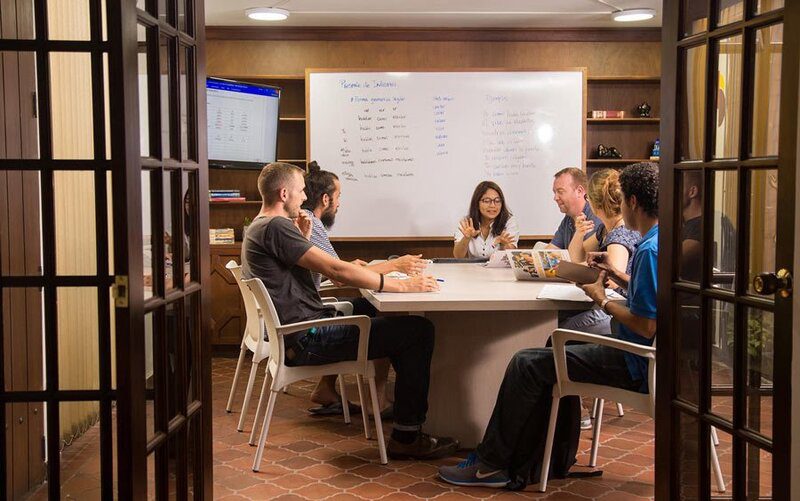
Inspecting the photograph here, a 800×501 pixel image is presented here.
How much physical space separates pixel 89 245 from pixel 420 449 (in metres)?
2.14

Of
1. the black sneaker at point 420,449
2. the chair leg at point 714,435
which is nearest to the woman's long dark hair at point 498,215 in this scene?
the black sneaker at point 420,449

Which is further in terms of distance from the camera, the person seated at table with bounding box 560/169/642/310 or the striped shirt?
the striped shirt

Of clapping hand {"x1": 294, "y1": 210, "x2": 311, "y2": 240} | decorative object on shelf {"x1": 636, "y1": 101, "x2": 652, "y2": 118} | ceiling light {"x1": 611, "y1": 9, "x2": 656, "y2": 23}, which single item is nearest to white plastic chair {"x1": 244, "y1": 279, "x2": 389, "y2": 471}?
clapping hand {"x1": 294, "y1": 210, "x2": 311, "y2": 240}

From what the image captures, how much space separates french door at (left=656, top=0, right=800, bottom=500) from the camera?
2.09m

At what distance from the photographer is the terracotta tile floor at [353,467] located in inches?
140

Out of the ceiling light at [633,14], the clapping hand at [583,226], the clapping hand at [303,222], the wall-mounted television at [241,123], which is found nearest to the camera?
the clapping hand at [303,222]

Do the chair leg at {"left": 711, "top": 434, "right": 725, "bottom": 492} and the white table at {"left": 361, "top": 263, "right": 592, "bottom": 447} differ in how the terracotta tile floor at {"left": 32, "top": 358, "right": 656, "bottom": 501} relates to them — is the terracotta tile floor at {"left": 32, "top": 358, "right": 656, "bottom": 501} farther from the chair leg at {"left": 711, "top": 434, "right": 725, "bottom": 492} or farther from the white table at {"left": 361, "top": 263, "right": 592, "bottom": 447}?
the chair leg at {"left": 711, "top": 434, "right": 725, "bottom": 492}

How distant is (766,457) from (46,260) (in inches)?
70.6

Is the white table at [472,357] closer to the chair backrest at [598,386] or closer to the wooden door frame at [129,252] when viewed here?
the chair backrest at [598,386]

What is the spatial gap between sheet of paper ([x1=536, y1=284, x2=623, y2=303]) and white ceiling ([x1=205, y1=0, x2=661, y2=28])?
2.94m

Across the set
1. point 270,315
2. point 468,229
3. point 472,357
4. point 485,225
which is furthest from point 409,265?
point 485,225

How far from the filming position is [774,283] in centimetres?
207

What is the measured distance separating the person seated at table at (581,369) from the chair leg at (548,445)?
59 millimetres

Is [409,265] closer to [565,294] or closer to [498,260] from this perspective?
[565,294]
